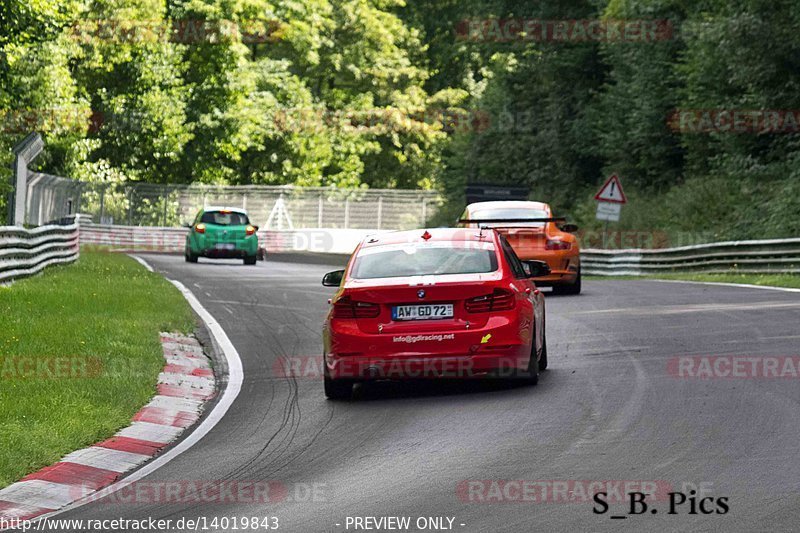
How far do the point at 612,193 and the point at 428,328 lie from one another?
2408 centimetres

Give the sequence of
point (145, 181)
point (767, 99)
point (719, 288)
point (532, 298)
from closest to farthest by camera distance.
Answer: point (532, 298) → point (719, 288) → point (767, 99) → point (145, 181)

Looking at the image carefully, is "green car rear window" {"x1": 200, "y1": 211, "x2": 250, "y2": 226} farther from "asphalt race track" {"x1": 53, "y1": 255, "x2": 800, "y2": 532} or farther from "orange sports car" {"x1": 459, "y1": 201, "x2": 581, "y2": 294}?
"asphalt race track" {"x1": 53, "y1": 255, "x2": 800, "y2": 532}

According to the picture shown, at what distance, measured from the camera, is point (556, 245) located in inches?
919

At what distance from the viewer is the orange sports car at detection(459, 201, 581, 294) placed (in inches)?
915

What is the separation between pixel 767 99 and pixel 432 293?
28007 mm

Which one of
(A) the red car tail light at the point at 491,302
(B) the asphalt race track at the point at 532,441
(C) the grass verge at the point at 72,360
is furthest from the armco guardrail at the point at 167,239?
(A) the red car tail light at the point at 491,302

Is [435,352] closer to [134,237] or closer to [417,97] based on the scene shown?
[134,237]

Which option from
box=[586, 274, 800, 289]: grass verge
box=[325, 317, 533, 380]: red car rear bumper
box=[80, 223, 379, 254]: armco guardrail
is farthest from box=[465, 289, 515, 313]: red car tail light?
box=[80, 223, 379, 254]: armco guardrail

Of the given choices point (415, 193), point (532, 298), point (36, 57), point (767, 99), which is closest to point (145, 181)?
point (415, 193)

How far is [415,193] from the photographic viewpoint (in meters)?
69.5

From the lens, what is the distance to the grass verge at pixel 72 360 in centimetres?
1058

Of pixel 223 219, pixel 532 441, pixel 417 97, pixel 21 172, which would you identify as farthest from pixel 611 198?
pixel 417 97

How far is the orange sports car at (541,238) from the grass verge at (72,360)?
16.8 ft

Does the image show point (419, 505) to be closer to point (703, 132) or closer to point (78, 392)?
point (78, 392)
